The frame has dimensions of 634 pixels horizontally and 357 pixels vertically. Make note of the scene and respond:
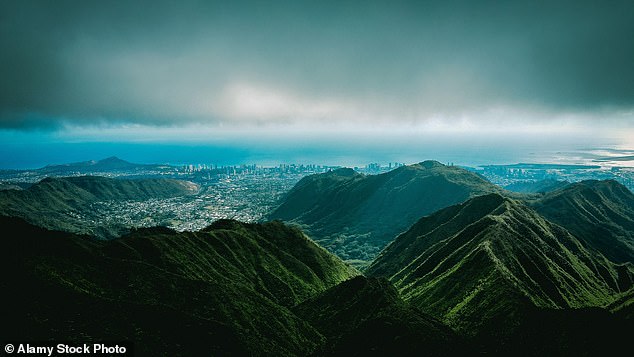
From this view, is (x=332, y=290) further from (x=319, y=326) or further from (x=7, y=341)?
(x=7, y=341)

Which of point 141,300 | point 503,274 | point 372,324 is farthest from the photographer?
point 503,274

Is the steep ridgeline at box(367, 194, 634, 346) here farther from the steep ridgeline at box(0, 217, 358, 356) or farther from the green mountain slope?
the steep ridgeline at box(0, 217, 358, 356)

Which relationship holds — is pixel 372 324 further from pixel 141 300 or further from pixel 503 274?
pixel 503 274

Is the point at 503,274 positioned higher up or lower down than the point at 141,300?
lower down

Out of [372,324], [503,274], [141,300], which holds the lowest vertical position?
[372,324]

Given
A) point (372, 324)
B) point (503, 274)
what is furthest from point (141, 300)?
point (503, 274)

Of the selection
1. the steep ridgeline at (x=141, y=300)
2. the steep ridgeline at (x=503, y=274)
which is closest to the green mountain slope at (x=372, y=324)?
the steep ridgeline at (x=141, y=300)

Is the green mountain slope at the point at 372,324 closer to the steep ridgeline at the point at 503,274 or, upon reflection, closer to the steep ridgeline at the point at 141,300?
the steep ridgeline at the point at 141,300
